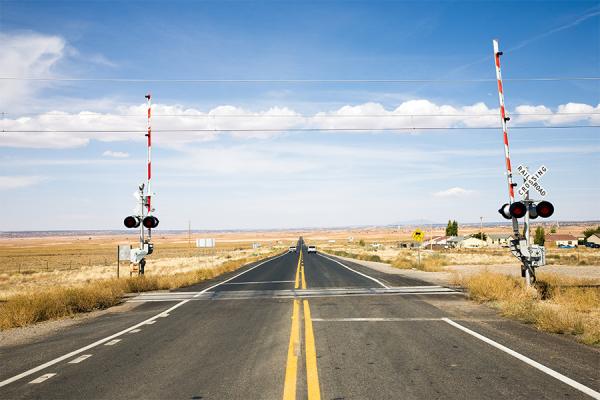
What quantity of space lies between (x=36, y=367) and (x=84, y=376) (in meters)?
1.23

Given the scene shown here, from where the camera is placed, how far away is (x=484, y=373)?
20.6 ft

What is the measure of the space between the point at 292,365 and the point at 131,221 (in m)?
13.3

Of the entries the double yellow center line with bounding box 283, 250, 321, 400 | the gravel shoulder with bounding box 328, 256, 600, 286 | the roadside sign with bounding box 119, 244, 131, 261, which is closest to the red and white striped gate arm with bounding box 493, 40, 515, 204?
the gravel shoulder with bounding box 328, 256, 600, 286

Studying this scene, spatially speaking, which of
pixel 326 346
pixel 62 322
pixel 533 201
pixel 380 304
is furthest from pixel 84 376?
pixel 533 201

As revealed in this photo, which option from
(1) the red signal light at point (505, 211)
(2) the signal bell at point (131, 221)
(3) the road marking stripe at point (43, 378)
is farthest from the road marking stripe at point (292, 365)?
(2) the signal bell at point (131, 221)

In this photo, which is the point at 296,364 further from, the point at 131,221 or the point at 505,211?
the point at 131,221

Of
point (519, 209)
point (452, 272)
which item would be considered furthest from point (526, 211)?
point (452, 272)

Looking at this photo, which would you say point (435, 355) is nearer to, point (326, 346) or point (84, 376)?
point (326, 346)

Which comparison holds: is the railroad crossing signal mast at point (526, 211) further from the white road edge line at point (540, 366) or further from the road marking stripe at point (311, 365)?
the road marking stripe at point (311, 365)

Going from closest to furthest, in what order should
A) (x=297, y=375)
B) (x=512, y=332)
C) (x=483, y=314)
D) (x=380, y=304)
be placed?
(x=297, y=375) < (x=512, y=332) < (x=483, y=314) < (x=380, y=304)

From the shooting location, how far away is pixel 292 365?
6.76 m

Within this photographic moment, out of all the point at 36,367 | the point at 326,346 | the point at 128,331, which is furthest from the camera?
the point at 128,331

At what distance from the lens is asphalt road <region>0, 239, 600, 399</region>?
5.68 meters

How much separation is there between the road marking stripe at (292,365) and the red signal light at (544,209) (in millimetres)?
7966
